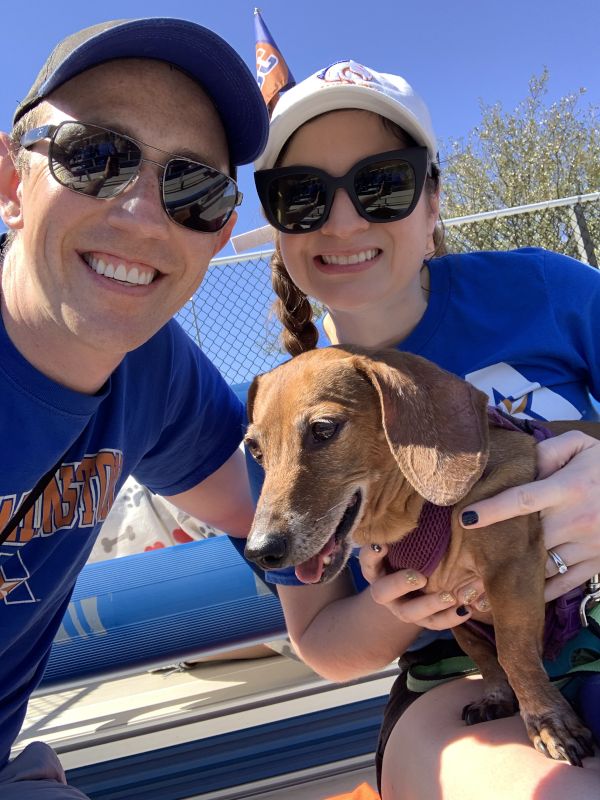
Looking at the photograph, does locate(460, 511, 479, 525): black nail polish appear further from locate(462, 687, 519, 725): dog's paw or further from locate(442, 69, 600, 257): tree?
locate(442, 69, 600, 257): tree

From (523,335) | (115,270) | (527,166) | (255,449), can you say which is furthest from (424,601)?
(527,166)

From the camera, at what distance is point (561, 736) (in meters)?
1.50

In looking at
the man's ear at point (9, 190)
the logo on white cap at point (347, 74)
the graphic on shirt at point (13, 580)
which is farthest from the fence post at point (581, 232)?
the graphic on shirt at point (13, 580)

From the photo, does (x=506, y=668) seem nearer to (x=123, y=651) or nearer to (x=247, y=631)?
(x=247, y=631)

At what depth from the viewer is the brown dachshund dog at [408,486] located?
5.17 feet

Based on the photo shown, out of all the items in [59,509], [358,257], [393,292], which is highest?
[358,257]

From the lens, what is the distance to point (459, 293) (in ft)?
7.06

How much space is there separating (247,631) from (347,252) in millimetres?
1675

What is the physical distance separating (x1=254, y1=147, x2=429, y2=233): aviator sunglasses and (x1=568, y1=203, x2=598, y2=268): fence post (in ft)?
12.9

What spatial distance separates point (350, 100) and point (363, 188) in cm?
25

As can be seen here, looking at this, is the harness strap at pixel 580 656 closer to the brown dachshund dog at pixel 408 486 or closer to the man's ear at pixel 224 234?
the brown dachshund dog at pixel 408 486

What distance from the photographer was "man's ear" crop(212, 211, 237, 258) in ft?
6.67

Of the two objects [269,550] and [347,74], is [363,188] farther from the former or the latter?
[269,550]

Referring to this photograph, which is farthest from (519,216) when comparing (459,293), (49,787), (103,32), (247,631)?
(49,787)
